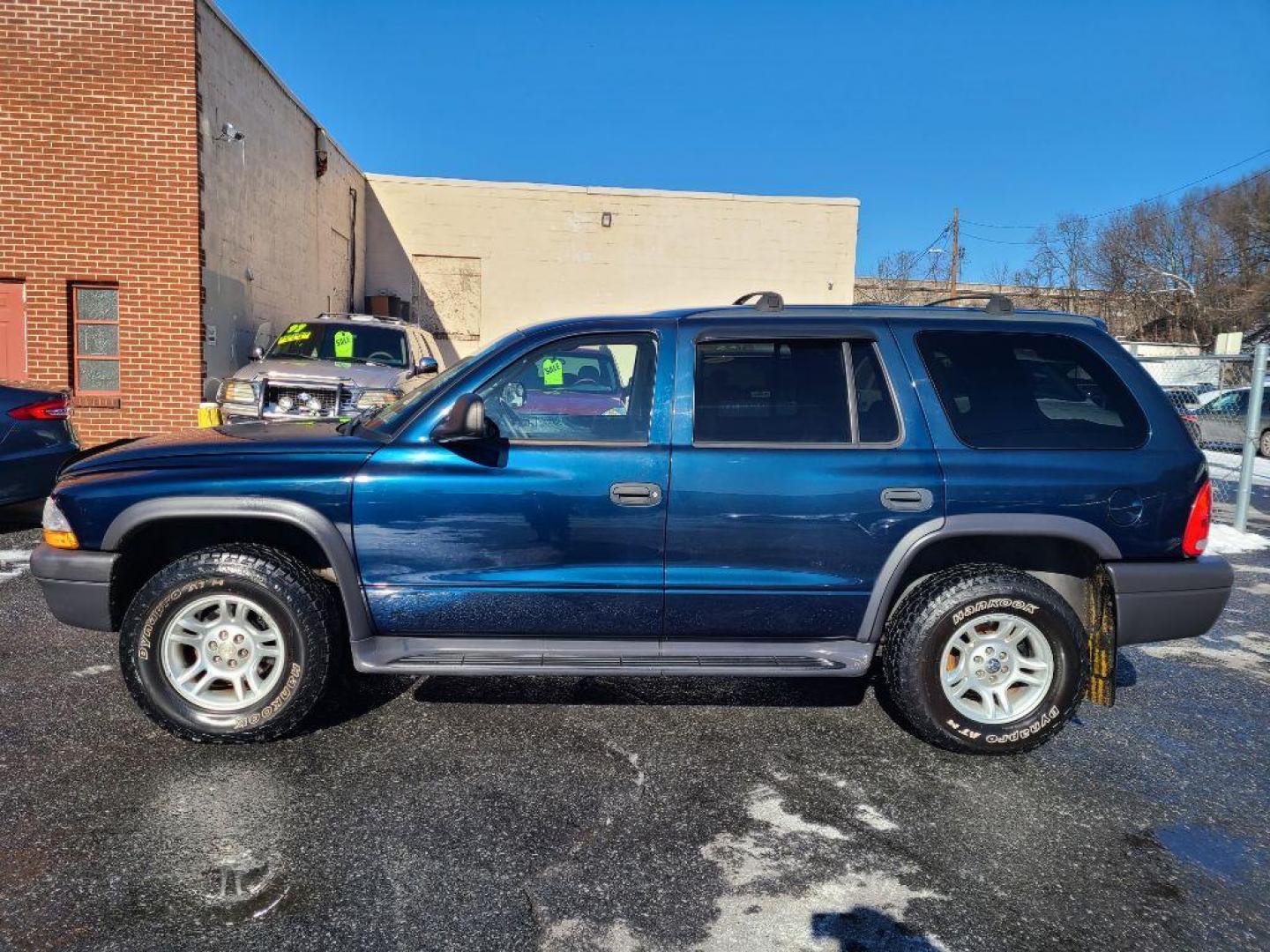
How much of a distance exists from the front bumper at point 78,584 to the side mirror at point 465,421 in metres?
1.44

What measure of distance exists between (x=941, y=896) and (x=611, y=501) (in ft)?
5.80

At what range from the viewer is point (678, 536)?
351cm

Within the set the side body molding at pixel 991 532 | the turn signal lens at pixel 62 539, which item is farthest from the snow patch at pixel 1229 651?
the turn signal lens at pixel 62 539

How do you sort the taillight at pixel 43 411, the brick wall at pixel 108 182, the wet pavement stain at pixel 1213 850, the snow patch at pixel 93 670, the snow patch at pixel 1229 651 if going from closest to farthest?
the wet pavement stain at pixel 1213 850
the snow patch at pixel 93 670
the snow patch at pixel 1229 651
the taillight at pixel 43 411
the brick wall at pixel 108 182

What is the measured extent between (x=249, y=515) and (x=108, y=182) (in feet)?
32.0

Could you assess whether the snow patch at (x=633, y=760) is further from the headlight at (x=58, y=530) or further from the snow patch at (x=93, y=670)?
the snow patch at (x=93, y=670)

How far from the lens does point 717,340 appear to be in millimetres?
3705

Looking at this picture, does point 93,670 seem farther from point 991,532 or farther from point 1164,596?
point 1164,596

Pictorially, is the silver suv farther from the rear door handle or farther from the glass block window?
the rear door handle

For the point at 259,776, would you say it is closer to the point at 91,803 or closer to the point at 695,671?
the point at 91,803

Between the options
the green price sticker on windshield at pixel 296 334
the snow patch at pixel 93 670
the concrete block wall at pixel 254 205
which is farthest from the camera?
the concrete block wall at pixel 254 205

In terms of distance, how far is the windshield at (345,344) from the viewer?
9.99 metres

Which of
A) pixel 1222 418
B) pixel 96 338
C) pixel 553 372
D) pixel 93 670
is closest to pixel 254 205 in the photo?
pixel 96 338

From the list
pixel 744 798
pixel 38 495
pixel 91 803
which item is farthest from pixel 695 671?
pixel 38 495
